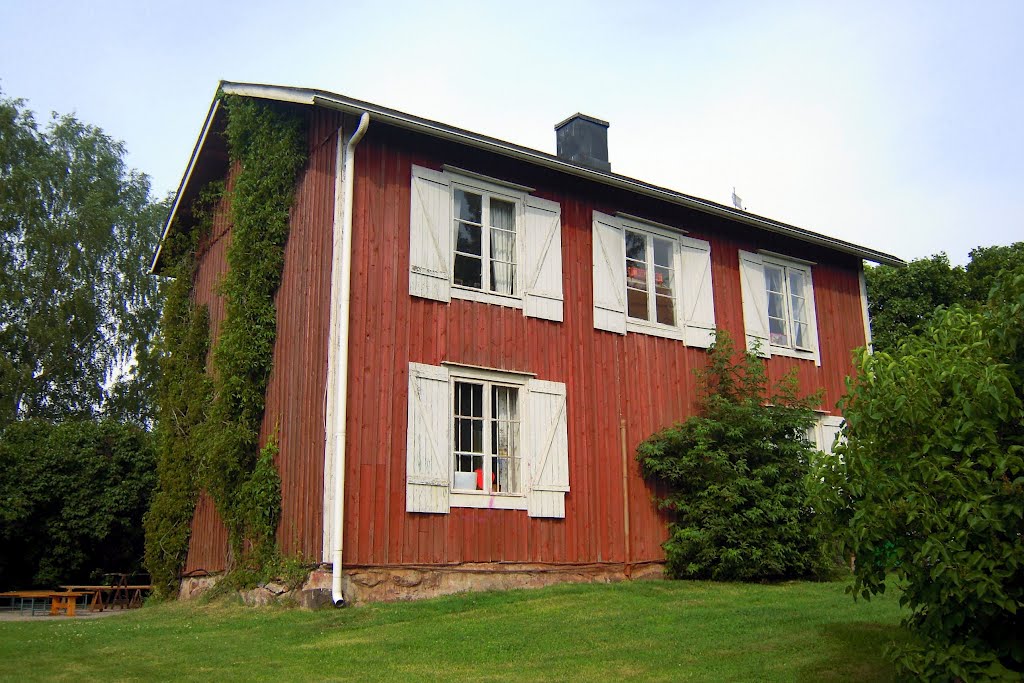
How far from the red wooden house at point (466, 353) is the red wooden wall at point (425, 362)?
3 cm

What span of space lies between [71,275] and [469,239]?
1898 cm

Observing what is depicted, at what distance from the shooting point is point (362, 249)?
11531 millimetres

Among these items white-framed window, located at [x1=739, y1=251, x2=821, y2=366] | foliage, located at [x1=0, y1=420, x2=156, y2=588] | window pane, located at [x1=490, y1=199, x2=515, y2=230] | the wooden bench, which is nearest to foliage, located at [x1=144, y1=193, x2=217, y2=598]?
the wooden bench

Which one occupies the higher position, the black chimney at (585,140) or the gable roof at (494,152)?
the black chimney at (585,140)

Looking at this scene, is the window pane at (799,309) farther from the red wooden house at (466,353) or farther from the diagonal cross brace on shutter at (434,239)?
the diagonal cross brace on shutter at (434,239)

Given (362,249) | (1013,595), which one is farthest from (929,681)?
(362,249)

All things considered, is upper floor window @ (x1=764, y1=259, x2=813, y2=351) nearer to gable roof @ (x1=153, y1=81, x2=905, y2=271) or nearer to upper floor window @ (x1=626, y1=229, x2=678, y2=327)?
gable roof @ (x1=153, y1=81, x2=905, y2=271)

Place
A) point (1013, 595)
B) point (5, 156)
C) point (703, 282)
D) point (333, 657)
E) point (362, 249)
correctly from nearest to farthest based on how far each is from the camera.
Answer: point (1013, 595) → point (333, 657) → point (362, 249) → point (703, 282) → point (5, 156)

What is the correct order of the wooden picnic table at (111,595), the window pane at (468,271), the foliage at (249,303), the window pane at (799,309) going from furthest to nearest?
the window pane at (799,309)
the wooden picnic table at (111,595)
the foliage at (249,303)
the window pane at (468,271)

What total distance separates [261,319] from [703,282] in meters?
6.68

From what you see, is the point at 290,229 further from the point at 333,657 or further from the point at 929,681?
the point at 929,681

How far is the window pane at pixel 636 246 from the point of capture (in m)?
14.3

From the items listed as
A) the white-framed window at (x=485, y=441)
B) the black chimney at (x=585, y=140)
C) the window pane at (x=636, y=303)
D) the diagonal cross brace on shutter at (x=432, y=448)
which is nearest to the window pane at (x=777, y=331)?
the window pane at (x=636, y=303)

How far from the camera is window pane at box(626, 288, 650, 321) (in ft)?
46.1
